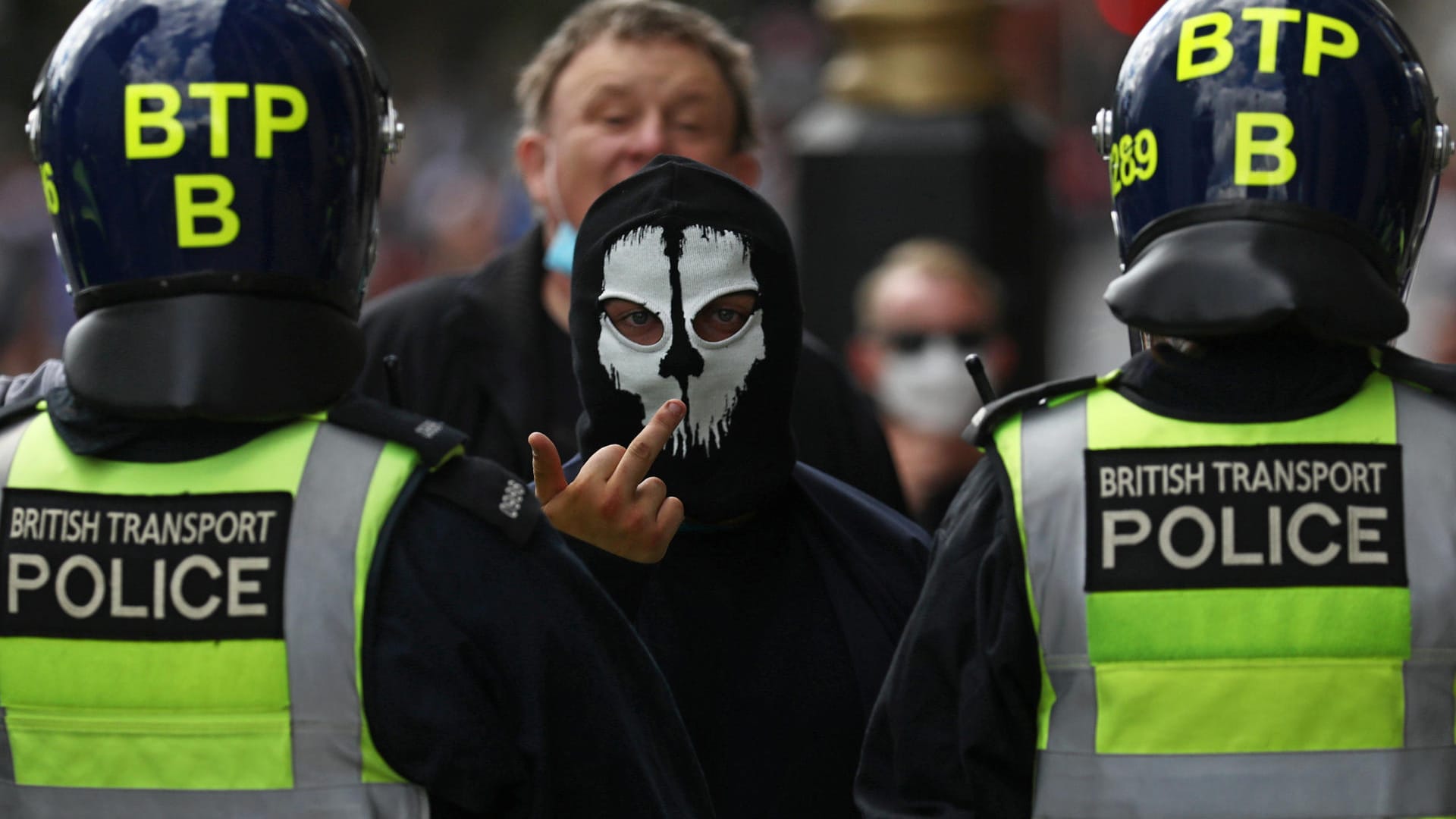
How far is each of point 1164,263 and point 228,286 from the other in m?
1.27

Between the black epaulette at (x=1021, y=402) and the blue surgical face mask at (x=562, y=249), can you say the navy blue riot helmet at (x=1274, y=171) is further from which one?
the blue surgical face mask at (x=562, y=249)

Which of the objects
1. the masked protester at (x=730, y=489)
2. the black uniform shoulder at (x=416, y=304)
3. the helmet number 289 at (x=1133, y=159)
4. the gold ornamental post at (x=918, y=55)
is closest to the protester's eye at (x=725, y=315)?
the masked protester at (x=730, y=489)

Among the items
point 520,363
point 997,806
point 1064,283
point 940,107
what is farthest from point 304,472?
point 1064,283

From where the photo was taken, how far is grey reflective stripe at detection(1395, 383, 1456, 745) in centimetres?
286

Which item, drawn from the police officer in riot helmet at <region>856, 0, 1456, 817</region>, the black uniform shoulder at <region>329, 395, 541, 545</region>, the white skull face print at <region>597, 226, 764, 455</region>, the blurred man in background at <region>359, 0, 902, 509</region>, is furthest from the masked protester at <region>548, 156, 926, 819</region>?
the blurred man in background at <region>359, 0, 902, 509</region>

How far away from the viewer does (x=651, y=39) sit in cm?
538

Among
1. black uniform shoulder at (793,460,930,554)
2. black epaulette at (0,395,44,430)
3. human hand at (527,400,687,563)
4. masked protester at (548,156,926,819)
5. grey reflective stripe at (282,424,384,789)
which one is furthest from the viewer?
black uniform shoulder at (793,460,930,554)

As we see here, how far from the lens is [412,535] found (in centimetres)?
281

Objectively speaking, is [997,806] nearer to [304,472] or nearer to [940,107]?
[304,472]

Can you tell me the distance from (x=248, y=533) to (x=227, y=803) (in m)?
0.35

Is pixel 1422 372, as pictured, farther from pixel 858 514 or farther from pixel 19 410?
pixel 19 410

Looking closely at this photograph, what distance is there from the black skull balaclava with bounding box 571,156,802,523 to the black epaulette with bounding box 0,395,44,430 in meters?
1.09

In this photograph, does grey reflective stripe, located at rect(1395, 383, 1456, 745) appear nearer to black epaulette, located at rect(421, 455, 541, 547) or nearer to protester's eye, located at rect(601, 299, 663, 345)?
black epaulette, located at rect(421, 455, 541, 547)

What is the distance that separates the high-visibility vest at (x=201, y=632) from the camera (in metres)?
2.73
